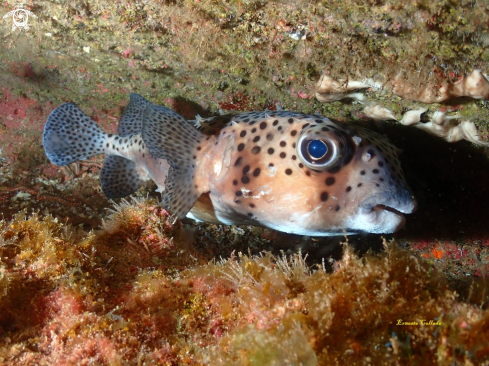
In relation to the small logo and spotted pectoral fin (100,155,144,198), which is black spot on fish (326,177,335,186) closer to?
spotted pectoral fin (100,155,144,198)

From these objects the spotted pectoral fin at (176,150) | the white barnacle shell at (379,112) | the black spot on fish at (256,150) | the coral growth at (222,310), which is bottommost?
the coral growth at (222,310)

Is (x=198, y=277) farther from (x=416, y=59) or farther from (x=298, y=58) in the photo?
(x=416, y=59)

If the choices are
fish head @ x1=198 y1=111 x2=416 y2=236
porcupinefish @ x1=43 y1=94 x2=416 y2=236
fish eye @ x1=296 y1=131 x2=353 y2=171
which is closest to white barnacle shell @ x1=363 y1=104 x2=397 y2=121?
porcupinefish @ x1=43 y1=94 x2=416 y2=236

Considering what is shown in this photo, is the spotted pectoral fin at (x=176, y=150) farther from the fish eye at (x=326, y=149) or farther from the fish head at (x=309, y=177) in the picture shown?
the fish eye at (x=326, y=149)

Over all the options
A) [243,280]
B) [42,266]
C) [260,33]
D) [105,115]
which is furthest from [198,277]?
[105,115]

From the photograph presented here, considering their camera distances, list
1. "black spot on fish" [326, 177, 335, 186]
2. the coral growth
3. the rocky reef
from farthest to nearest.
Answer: "black spot on fish" [326, 177, 335, 186] < the rocky reef < the coral growth

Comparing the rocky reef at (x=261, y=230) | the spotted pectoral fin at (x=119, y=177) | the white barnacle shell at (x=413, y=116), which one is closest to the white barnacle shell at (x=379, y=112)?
the rocky reef at (x=261, y=230)

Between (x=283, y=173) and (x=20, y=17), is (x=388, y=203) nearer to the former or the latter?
(x=283, y=173)

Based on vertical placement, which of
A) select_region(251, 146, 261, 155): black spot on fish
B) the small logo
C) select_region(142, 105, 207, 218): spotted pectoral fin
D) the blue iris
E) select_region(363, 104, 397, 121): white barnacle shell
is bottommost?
select_region(142, 105, 207, 218): spotted pectoral fin
